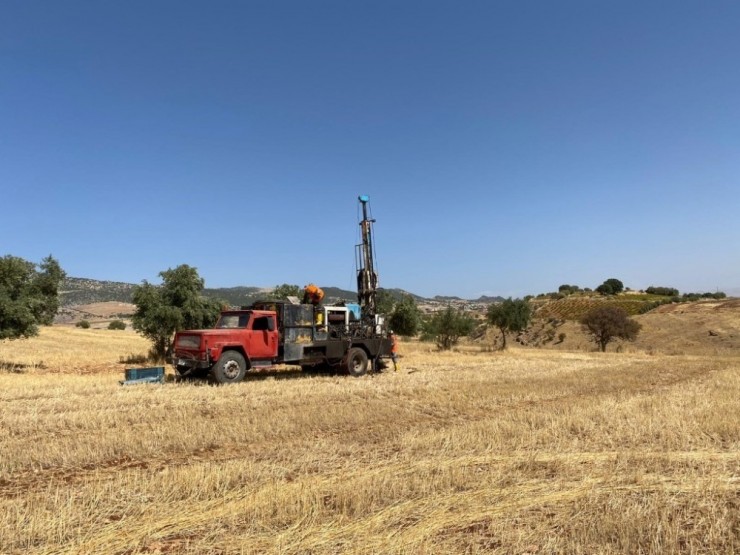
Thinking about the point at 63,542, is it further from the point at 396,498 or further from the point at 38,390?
the point at 38,390

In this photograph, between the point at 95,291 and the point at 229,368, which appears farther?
the point at 95,291

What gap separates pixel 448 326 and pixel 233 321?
2591cm

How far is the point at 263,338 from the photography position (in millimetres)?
17219

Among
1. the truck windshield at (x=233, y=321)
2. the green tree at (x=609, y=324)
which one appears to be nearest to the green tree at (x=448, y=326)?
the green tree at (x=609, y=324)

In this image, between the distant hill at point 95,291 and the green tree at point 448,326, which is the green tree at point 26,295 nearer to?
the green tree at point 448,326

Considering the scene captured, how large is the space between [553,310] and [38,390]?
7276 cm

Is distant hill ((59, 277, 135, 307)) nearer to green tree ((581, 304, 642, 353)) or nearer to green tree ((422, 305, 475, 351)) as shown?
green tree ((422, 305, 475, 351))

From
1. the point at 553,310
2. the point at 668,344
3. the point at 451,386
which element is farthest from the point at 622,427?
the point at 553,310

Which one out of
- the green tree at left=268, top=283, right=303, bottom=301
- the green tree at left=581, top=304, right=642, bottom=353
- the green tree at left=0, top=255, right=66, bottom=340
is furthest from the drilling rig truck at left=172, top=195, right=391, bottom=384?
the green tree at left=581, top=304, right=642, bottom=353

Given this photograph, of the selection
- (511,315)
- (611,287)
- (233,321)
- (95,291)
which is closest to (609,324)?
(511,315)

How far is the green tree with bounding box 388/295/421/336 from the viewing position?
41.0m

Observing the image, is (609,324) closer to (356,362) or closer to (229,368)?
(356,362)

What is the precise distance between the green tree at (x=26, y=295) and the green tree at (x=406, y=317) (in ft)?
79.1

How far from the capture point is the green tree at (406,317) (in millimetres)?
40969
